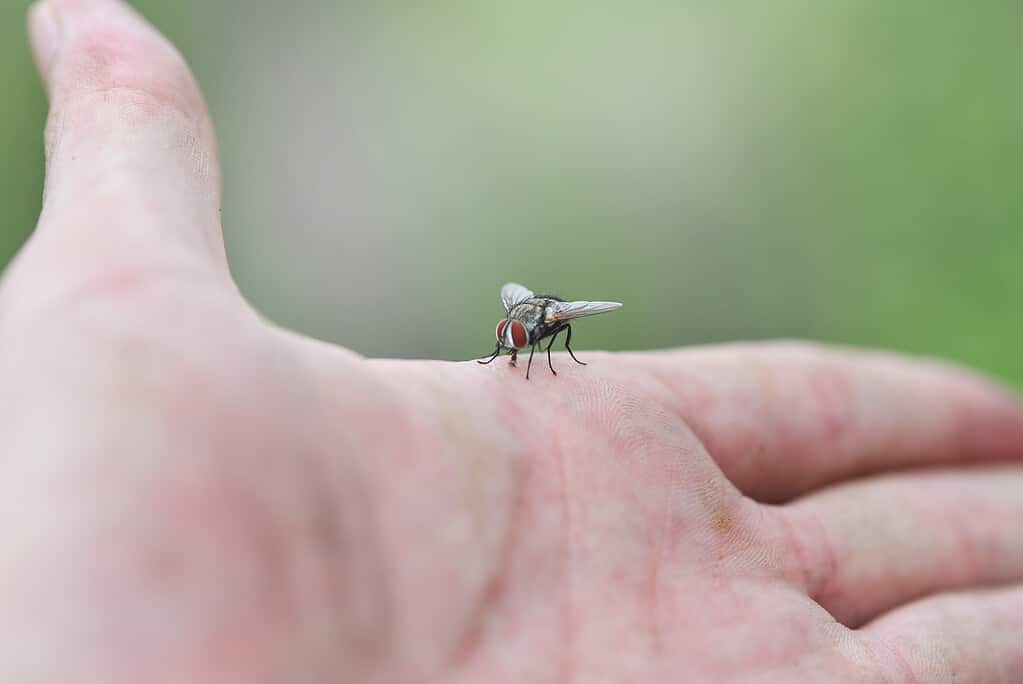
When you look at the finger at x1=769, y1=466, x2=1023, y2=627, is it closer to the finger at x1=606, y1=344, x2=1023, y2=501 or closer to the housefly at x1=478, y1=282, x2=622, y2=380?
the finger at x1=606, y1=344, x2=1023, y2=501

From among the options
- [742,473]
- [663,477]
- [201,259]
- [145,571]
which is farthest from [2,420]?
[742,473]

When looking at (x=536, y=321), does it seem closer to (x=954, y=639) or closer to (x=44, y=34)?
(x=954, y=639)

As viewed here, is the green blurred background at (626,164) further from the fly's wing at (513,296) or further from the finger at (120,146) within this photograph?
the finger at (120,146)

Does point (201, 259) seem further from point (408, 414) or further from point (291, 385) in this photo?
→ point (408, 414)

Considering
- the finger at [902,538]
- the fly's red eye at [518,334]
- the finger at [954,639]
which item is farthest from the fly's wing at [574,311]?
the finger at [954,639]

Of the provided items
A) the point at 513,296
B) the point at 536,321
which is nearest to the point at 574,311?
the point at 536,321

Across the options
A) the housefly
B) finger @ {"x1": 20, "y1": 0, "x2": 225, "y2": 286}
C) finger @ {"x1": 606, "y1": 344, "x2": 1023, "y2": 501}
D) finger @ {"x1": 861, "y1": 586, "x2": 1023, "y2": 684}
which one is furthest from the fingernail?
finger @ {"x1": 861, "y1": 586, "x2": 1023, "y2": 684}
